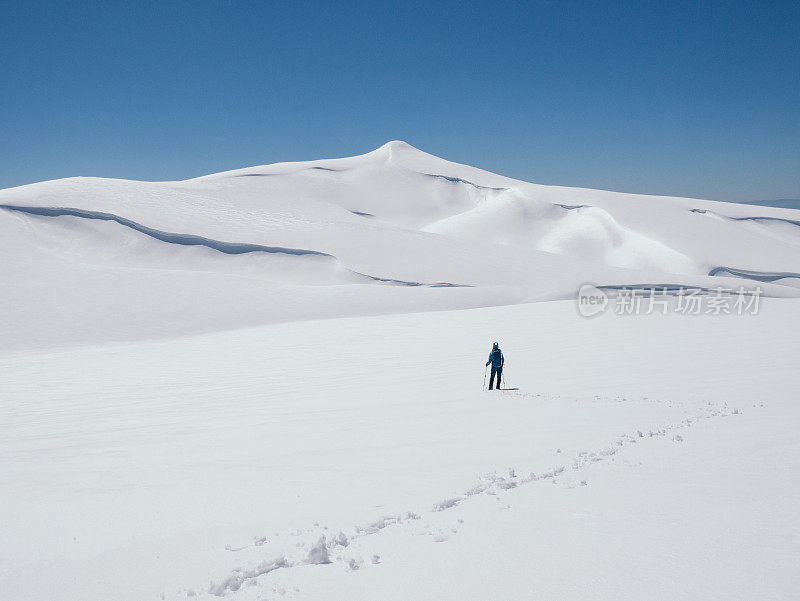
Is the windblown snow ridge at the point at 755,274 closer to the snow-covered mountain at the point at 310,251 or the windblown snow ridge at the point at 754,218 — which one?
the snow-covered mountain at the point at 310,251

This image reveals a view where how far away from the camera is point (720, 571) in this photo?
10.0 ft

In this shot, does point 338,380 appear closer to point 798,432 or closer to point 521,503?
point 521,503

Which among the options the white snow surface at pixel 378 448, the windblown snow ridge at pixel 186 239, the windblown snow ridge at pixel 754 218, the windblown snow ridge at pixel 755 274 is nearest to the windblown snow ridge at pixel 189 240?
the windblown snow ridge at pixel 186 239

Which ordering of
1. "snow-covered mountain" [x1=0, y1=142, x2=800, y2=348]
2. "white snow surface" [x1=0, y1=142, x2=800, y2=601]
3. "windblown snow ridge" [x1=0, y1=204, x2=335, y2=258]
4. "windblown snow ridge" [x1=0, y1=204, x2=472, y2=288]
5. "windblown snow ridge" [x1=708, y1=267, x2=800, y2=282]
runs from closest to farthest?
"white snow surface" [x1=0, y1=142, x2=800, y2=601], "snow-covered mountain" [x1=0, y1=142, x2=800, y2=348], "windblown snow ridge" [x1=0, y1=204, x2=472, y2=288], "windblown snow ridge" [x1=0, y1=204, x2=335, y2=258], "windblown snow ridge" [x1=708, y1=267, x2=800, y2=282]

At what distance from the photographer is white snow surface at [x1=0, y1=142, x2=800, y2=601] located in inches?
128

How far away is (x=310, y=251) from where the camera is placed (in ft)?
103

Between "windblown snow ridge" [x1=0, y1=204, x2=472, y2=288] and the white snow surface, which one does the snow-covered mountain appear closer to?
"windblown snow ridge" [x1=0, y1=204, x2=472, y2=288]

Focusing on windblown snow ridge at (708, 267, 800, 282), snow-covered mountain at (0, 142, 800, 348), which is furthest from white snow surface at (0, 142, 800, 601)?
windblown snow ridge at (708, 267, 800, 282)

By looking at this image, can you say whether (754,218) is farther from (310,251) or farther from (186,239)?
(186,239)

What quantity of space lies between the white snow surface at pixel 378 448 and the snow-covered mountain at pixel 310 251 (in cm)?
35

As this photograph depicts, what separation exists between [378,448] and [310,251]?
2654cm

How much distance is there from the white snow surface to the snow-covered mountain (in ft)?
1.16

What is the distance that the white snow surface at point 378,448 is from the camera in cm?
325

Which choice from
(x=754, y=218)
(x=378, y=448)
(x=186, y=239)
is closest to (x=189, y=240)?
(x=186, y=239)
